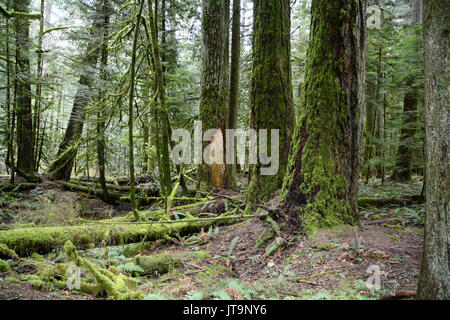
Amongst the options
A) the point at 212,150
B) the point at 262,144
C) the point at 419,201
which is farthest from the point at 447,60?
the point at 212,150

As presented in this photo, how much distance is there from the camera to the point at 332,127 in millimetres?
3850

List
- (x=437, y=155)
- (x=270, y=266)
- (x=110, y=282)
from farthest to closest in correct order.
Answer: (x=270, y=266), (x=110, y=282), (x=437, y=155)

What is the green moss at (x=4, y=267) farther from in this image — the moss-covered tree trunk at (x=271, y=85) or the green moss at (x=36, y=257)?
the moss-covered tree trunk at (x=271, y=85)

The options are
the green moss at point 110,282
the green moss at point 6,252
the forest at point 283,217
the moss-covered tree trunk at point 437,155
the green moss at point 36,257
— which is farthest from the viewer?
the green moss at point 36,257

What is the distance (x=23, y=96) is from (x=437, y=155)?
34.8 feet

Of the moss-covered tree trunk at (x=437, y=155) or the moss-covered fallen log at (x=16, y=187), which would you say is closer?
the moss-covered tree trunk at (x=437, y=155)

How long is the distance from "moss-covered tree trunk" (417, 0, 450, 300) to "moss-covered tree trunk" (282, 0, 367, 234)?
1754 mm

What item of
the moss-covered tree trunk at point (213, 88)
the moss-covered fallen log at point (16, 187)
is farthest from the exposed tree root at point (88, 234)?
the moss-covered fallen log at point (16, 187)

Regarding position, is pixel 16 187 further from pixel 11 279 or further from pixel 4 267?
pixel 11 279

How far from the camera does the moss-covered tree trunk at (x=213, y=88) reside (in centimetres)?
782

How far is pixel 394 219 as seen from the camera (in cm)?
467

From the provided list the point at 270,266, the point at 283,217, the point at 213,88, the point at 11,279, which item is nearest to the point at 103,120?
the point at 213,88

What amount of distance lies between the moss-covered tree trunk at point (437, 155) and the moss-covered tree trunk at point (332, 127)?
1.75m

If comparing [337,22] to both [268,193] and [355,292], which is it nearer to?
[268,193]
